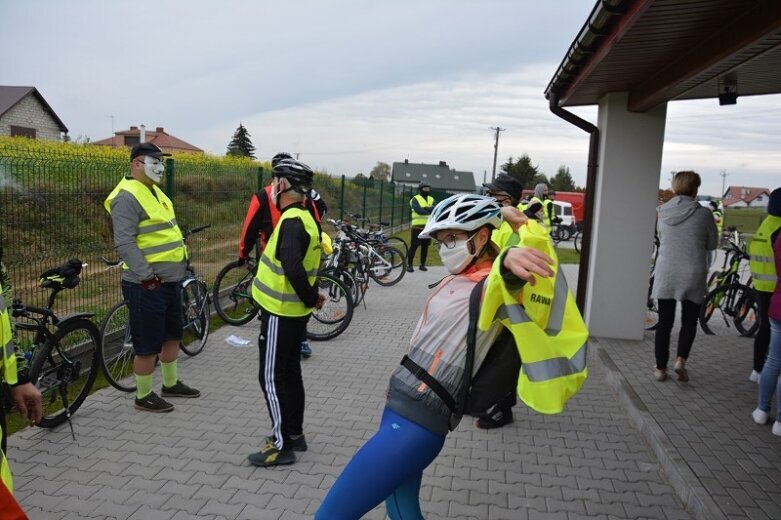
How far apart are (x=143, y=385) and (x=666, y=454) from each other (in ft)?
13.0

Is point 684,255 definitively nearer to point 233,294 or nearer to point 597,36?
point 597,36

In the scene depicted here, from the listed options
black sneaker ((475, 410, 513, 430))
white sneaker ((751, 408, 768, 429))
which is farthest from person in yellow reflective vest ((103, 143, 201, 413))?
white sneaker ((751, 408, 768, 429))

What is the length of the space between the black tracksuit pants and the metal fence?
2666 millimetres

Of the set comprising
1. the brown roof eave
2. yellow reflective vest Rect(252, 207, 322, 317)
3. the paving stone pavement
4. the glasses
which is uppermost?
the brown roof eave

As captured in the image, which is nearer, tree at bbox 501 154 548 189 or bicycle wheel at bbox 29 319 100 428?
bicycle wheel at bbox 29 319 100 428

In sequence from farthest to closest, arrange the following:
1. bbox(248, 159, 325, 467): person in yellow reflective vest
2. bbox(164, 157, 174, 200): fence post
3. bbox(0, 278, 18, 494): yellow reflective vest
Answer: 1. bbox(164, 157, 174, 200): fence post
2. bbox(248, 159, 325, 467): person in yellow reflective vest
3. bbox(0, 278, 18, 494): yellow reflective vest

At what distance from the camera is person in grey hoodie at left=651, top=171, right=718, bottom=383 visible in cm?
539

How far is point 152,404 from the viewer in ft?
15.9

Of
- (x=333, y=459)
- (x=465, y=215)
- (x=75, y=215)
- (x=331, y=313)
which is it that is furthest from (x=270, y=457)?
(x=331, y=313)

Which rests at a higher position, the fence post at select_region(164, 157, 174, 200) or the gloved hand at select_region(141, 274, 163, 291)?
the fence post at select_region(164, 157, 174, 200)

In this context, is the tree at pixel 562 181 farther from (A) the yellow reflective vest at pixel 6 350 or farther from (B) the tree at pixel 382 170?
(A) the yellow reflective vest at pixel 6 350

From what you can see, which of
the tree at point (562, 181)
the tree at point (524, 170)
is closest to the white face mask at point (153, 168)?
the tree at point (524, 170)

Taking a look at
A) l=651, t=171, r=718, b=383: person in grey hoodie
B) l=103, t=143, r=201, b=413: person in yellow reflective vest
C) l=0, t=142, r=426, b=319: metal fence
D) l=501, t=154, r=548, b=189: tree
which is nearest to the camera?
l=103, t=143, r=201, b=413: person in yellow reflective vest

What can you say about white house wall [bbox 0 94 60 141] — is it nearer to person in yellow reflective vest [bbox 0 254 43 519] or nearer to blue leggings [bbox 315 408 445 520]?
person in yellow reflective vest [bbox 0 254 43 519]
